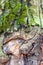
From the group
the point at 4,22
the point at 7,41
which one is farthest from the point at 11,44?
the point at 4,22

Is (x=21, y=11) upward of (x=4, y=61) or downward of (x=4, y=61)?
upward

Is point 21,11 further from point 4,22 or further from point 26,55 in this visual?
point 26,55

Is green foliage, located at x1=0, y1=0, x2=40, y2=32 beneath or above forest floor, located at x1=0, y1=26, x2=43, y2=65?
above

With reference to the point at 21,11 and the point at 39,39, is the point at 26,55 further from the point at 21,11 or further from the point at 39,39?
the point at 21,11

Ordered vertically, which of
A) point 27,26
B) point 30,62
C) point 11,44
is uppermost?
point 27,26

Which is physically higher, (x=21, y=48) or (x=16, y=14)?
(x=16, y=14)

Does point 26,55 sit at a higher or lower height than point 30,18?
lower

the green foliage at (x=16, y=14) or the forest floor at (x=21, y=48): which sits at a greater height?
the green foliage at (x=16, y=14)

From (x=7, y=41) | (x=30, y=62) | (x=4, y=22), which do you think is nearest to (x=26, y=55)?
(x=30, y=62)
